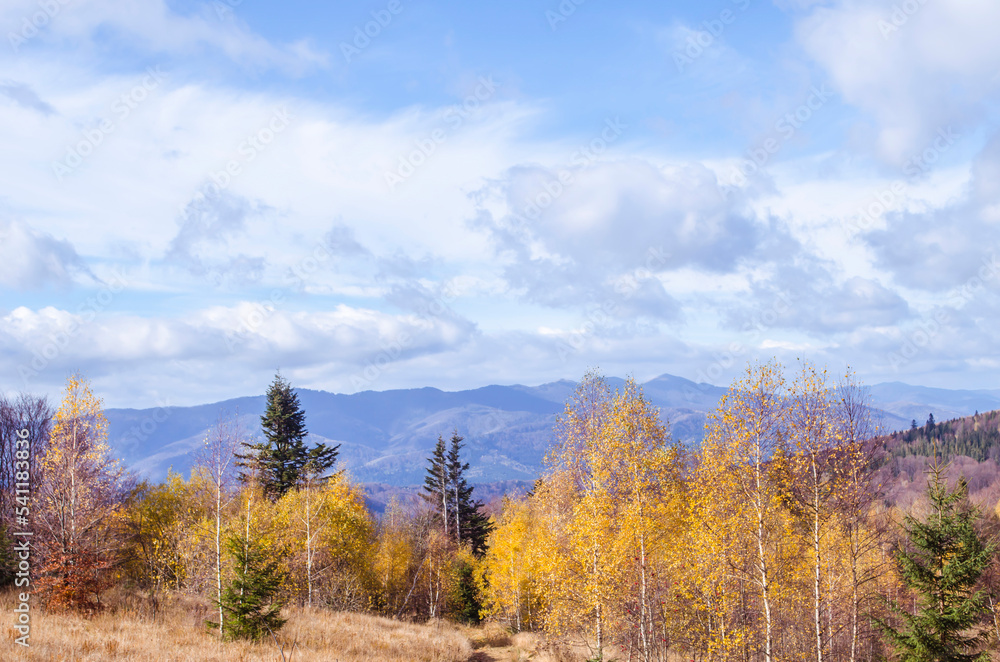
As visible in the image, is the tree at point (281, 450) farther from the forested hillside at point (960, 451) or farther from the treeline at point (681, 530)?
the forested hillside at point (960, 451)

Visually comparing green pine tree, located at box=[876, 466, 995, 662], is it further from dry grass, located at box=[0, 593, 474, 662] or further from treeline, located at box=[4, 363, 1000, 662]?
dry grass, located at box=[0, 593, 474, 662]

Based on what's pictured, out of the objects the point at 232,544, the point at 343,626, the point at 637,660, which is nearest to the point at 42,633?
the point at 232,544

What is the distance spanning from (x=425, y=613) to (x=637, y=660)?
142 ft

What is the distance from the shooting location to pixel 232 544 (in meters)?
21.2

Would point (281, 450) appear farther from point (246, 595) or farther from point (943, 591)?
point (943, 591)

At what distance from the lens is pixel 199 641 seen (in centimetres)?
2003

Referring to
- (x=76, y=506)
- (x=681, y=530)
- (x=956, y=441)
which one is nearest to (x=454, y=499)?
(x=681, y=530)

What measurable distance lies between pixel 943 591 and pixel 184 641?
27.6 meters

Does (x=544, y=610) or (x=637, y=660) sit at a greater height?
(x=637, y=660)

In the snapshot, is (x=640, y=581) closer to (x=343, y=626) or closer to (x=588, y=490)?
(x=588, y=490)

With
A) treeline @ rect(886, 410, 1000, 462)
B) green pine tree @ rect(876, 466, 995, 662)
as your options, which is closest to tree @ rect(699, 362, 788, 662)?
green pine tree @ rect(876, 466, 995, 662)

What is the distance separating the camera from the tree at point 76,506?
886 inches

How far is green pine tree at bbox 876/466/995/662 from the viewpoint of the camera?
2111 centimetres

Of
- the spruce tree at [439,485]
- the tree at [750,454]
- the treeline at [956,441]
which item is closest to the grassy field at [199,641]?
the tree at [750,454]
